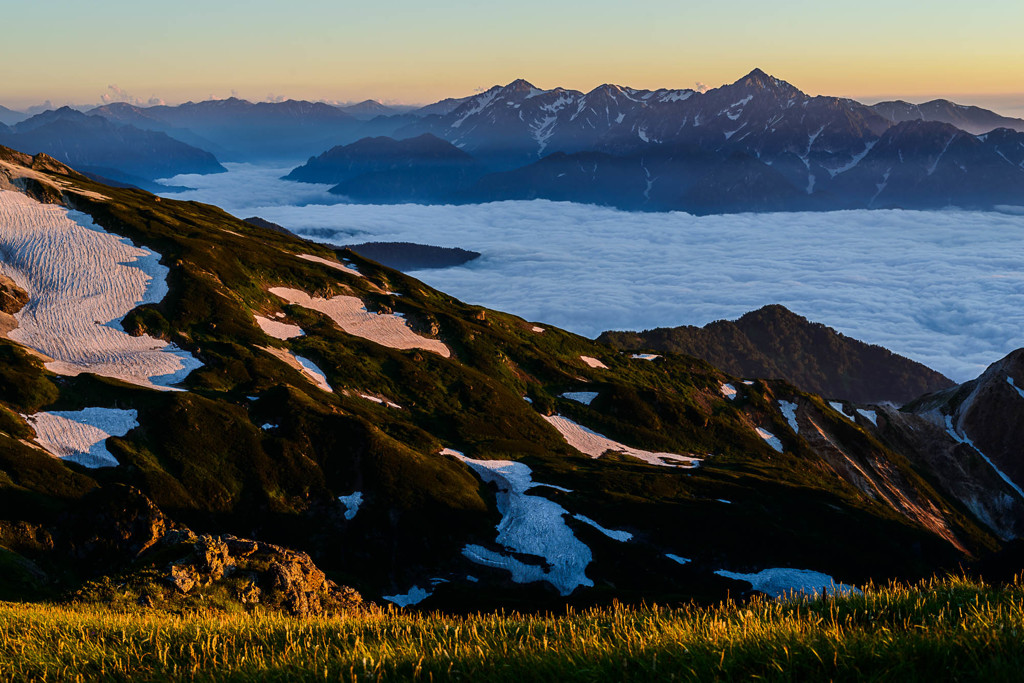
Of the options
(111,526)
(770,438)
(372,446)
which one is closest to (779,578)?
(372,446)

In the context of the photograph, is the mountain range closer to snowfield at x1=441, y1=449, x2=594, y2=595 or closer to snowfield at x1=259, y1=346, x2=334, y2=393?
snowfield at x1=441, y1=449, x2=594, y2=595

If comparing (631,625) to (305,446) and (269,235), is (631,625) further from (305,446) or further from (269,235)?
(269,235)

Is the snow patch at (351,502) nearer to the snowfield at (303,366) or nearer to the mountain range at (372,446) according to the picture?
the mountain range at (372,446)

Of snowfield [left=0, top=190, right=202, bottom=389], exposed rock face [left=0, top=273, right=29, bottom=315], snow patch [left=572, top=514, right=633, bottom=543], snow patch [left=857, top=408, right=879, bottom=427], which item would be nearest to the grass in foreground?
snow patch [left=572, top=514, right=633, bottom=543]

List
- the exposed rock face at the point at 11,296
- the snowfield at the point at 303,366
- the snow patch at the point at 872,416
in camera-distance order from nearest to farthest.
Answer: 1. the exposed rock face at the point at 11,296
2. the snowfield at the point at 303,366
3. the snow patch at the point at 872,416

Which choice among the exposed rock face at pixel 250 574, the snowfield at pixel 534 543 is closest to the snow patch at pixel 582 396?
the snowfield at pixel 534 543

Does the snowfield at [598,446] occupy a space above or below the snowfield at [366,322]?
below

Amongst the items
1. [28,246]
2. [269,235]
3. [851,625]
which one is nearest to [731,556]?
[851,625]
